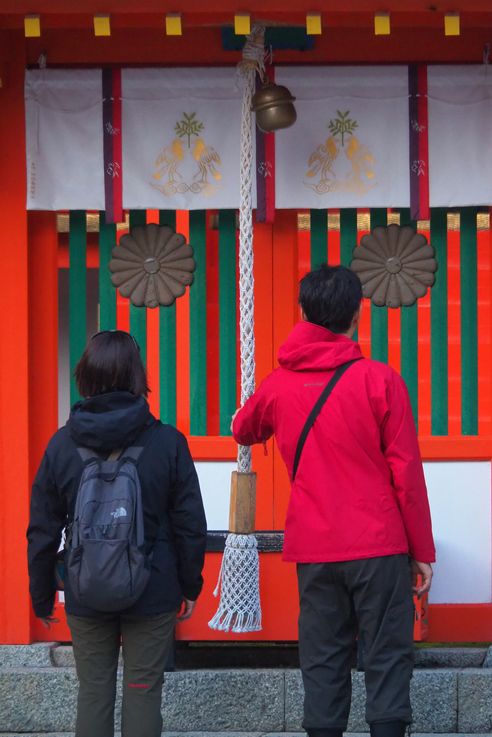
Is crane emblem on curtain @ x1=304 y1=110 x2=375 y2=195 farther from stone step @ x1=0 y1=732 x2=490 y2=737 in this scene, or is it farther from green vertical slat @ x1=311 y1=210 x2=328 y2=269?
stone step @ x1=0 y1=732 x2=490 y2=737

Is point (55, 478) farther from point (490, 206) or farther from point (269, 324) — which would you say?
point (490, 206)

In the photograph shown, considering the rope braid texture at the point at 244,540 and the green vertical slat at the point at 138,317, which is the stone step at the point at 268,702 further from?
the green vertical slat at the point at 138,317

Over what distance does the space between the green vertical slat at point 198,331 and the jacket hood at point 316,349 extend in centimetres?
197

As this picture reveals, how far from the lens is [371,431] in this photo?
424cm

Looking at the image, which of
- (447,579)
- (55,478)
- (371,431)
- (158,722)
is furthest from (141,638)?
(447,579)

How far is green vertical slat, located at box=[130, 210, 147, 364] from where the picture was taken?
6.32 m

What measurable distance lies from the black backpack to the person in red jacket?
627mm

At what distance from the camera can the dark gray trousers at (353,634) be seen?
167 inches

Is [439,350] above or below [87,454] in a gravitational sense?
above

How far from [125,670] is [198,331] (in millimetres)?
2469

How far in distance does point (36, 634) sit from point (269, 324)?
6.88ft

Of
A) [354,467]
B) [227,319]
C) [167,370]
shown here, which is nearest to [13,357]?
[167,370]

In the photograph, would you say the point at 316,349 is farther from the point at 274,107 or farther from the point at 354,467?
the point at 274,107

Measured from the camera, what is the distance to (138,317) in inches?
249
